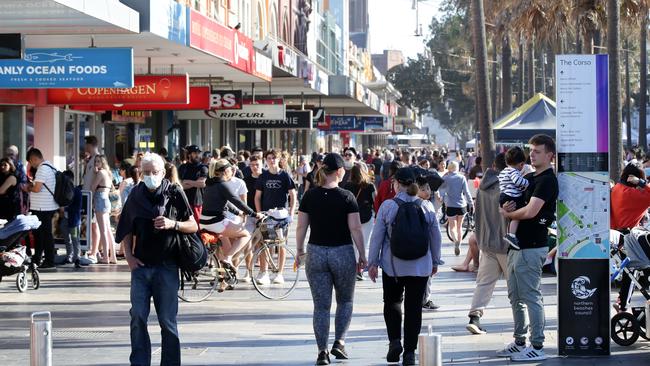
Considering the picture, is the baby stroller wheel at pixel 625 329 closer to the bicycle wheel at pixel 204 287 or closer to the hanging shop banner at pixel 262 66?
the bicycle wheel at pixel 204 287

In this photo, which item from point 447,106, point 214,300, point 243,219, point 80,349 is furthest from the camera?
point 447,106

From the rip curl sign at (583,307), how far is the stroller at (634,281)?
24.4 inches

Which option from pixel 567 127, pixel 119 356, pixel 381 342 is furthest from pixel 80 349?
pixel 567 127

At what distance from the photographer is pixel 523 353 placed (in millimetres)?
10664

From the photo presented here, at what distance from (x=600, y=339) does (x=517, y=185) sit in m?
1.55

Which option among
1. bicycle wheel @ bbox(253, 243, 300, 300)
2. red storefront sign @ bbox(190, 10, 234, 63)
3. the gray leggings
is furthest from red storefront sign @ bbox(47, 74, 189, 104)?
the gray leggings

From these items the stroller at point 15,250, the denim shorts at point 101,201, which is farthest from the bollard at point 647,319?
the denim shorts at point 101,201

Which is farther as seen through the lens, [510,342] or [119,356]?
[510,342]

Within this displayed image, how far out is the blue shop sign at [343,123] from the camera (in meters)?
49.8

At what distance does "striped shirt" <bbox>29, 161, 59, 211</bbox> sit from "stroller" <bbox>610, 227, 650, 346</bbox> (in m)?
8.78

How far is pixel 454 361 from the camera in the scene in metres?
10.7

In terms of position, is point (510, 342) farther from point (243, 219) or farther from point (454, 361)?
point (243, 219)

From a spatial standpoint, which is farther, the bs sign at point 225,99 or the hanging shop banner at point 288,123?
the hanging shop banner at point 288,123

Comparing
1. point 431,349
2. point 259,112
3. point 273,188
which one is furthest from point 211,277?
point 259,112
